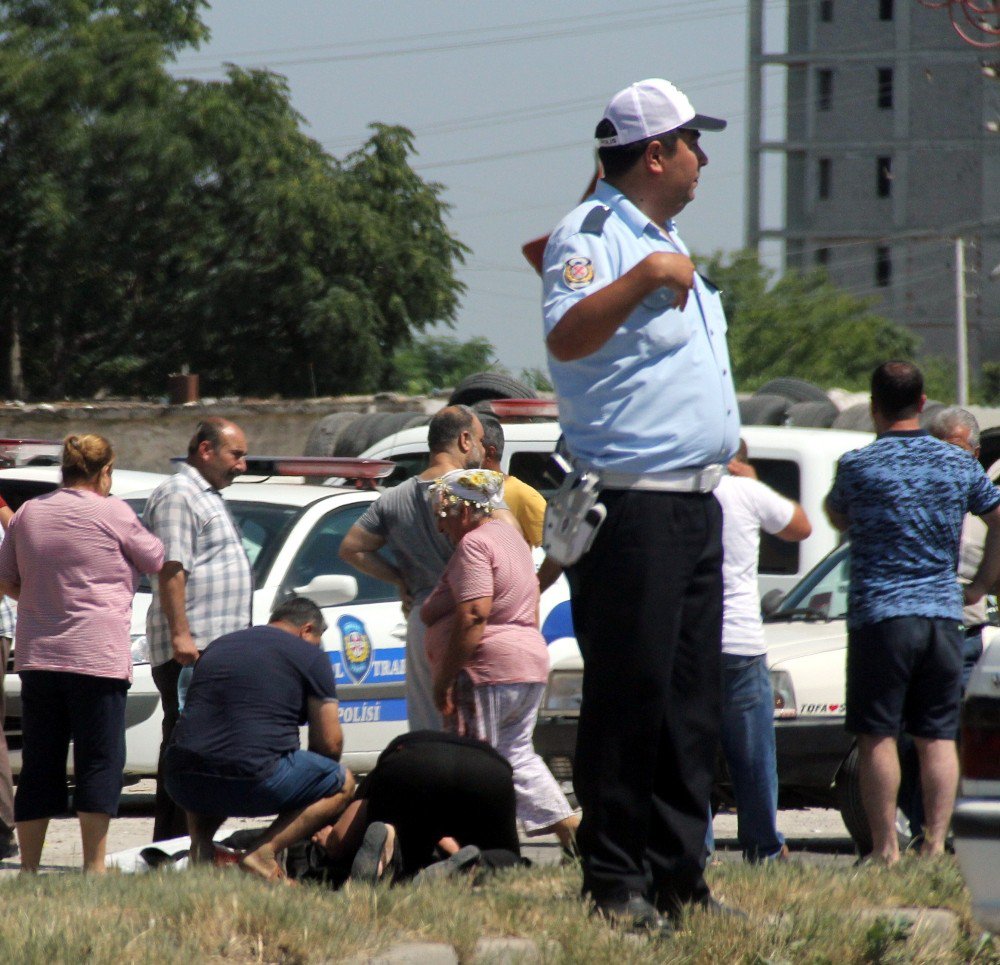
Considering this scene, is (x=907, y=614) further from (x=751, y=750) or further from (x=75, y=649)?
(x=75, y=649)

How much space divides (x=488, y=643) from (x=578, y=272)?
250 cm

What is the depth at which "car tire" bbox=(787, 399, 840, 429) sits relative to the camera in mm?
15188

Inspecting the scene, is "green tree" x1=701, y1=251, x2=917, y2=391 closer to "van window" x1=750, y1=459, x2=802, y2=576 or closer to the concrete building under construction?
the concrete building under construction

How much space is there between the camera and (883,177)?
7612cm

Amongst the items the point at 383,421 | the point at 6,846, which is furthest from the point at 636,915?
the point at 383,421

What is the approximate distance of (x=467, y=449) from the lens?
6.70m

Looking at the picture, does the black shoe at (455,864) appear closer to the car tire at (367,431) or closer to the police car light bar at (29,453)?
the police car light bar at (29,453)

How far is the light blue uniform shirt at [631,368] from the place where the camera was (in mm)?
3908

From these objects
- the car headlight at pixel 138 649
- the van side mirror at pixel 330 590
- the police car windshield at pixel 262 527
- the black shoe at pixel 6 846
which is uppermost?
the police car windshield at pixel 262 527

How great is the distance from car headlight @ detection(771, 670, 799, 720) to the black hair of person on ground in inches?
76.1

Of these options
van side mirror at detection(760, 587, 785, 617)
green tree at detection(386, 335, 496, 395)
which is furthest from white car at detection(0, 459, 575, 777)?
green tree at detection(386, 335, 496, 395)

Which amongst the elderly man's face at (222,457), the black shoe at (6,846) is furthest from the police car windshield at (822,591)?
the black shoe at (6,846)

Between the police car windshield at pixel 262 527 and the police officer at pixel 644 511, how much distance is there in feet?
14.8

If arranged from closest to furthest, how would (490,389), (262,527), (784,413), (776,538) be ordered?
(262,527), (776,538), (490,389), (784,413)
